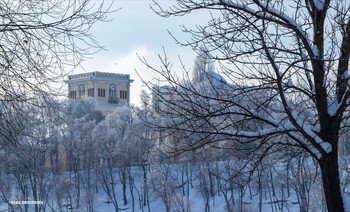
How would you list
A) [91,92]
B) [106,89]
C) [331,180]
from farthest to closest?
1. [106,89]
2. [91,92]
3. [331,180]

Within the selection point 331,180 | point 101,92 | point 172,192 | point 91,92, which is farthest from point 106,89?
point 331,180

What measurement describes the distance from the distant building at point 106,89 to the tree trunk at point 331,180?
56.6 metres

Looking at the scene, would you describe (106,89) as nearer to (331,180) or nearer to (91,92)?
(91,92)

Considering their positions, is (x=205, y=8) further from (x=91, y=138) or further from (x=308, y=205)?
(x=91, y=138)

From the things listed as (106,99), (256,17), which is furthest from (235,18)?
(106,99)

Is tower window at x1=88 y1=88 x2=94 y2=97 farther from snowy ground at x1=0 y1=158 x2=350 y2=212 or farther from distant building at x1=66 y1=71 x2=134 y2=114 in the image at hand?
snowy ground at x1=0 y1=158 x2=350 y2=212

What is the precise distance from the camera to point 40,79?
6.04m

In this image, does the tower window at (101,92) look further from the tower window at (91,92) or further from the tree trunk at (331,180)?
the tree trunk at (331,180)

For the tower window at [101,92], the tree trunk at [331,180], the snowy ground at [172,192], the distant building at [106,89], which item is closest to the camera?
the tree trunk at [331,180]

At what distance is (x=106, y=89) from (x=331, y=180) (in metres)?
59.0

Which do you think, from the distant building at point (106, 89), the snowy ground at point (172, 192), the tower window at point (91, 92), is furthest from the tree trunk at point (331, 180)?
the tower window at point (91, 92)

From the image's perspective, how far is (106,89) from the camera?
211ft

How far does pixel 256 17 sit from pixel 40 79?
97.8 inches

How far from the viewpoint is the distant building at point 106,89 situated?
62.9 metres
